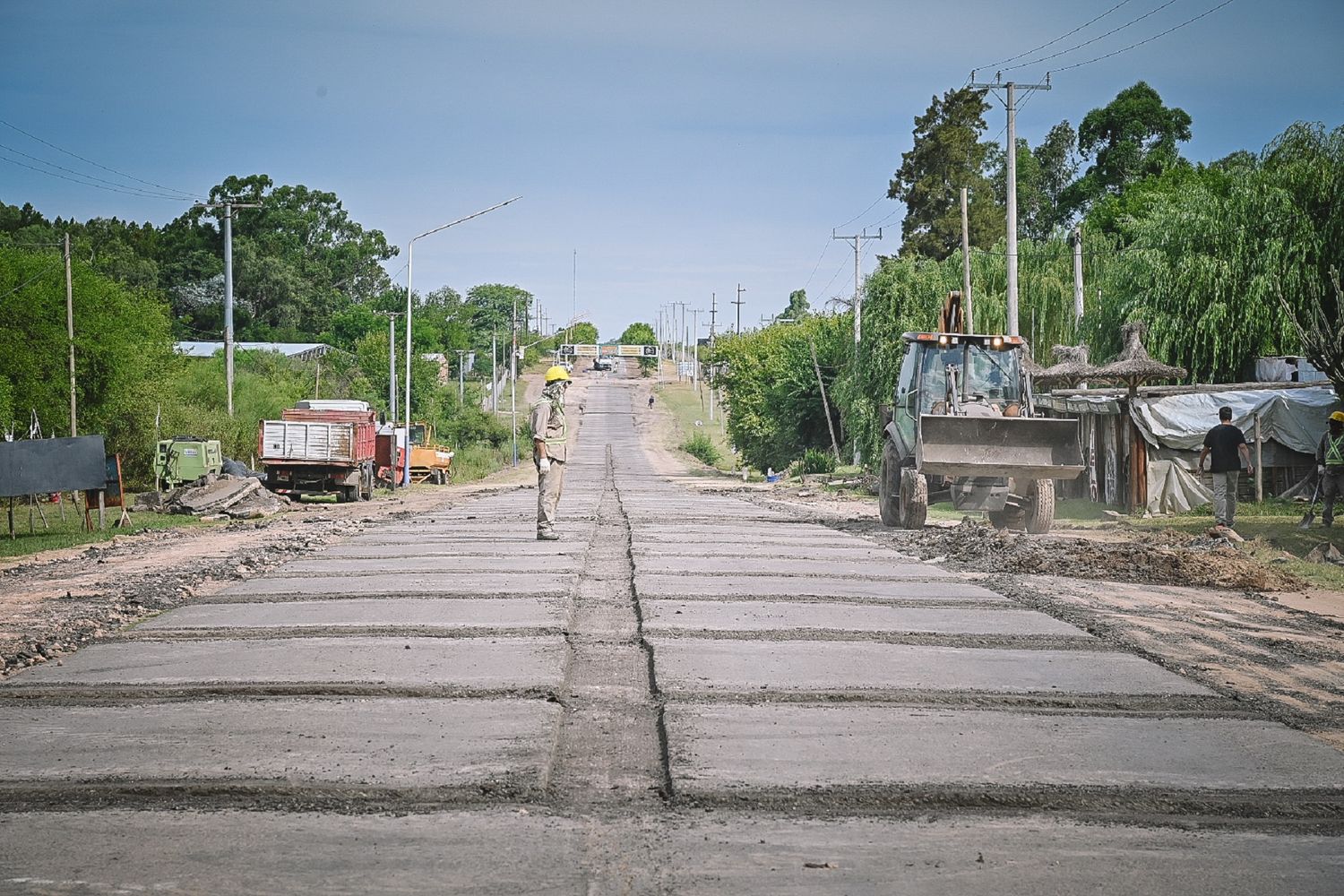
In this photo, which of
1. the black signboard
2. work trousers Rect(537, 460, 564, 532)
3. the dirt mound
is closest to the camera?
the dirt mound

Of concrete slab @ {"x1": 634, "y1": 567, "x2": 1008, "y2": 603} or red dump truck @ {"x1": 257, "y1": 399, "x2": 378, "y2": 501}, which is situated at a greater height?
red dump truck @ {"x1": 257, "y1": 399, "x2": 378, "y2": 501}

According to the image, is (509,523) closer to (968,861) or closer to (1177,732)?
(1177,732)

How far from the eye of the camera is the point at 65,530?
76.3 feet

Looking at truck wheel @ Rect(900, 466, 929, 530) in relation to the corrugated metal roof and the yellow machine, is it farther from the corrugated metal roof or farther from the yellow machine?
the corrugated metal roof

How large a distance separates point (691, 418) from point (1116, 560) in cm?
9856

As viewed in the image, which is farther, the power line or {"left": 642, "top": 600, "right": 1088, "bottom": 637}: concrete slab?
the power line

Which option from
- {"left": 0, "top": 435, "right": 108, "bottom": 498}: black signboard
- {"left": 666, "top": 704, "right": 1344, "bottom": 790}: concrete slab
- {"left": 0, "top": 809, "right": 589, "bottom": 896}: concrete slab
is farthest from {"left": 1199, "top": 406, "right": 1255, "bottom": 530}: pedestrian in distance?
{"left": 0, "top": 435, "right": 108, "bottom": 498}: black signboard

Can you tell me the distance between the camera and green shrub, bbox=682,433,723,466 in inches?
3031

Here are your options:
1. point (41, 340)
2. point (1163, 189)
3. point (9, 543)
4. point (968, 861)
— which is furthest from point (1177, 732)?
point (1163, 189)

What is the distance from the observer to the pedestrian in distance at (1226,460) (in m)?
18.0

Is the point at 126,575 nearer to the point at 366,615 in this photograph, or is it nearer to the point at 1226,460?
the point at 366,615

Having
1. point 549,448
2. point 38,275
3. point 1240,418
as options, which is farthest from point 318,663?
point 38,275

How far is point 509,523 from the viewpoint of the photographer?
19906 mm

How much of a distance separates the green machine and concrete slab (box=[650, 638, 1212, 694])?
2590 centimetres
